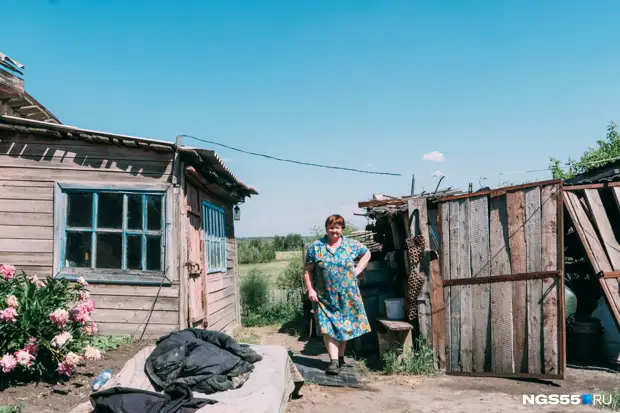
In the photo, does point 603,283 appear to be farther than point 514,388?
Yes

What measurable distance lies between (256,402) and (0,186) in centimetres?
545

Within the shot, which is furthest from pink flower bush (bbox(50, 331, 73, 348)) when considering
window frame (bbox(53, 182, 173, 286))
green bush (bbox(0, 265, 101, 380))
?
window frame (bbox(53, 182, 173, 286))

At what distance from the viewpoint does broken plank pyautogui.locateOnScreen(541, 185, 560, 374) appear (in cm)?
634

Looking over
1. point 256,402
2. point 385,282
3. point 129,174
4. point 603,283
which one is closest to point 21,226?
point 129,174

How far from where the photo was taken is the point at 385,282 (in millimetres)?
9109

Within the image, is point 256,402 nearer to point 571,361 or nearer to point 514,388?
point 514,388

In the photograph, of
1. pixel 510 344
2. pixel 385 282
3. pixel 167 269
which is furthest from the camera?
pixel 385 282

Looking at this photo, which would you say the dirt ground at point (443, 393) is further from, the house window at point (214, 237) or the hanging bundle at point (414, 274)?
the house window at point (214, 237)

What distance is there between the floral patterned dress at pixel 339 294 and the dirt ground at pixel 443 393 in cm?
67

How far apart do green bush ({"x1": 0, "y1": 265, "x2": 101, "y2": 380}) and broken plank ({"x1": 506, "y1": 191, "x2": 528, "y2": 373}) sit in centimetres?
496

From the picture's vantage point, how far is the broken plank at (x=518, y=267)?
649 cm

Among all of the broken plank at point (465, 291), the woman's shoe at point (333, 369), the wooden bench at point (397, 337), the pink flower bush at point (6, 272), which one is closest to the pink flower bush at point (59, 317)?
the pink flower bush at point (6, 272)

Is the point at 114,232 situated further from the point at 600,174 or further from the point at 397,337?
the point at 600,174

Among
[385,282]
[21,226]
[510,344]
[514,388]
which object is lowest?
[514,388]
